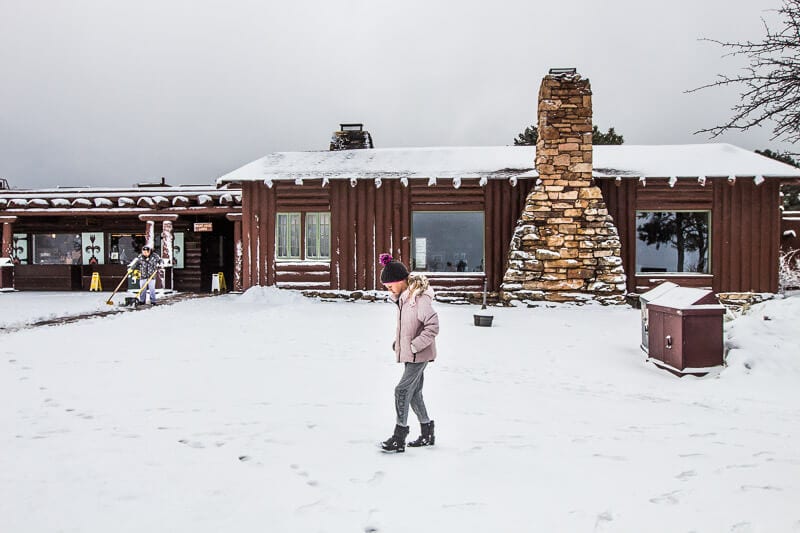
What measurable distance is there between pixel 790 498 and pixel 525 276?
9.35m

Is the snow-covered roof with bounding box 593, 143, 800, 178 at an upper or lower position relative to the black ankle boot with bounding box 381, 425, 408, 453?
upper

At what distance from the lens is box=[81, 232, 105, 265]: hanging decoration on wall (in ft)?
63.0

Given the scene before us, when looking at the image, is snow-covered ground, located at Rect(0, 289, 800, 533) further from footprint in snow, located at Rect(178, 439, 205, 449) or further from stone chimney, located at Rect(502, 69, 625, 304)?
stone chimney, located at Rect(502, 69, 625, 304)

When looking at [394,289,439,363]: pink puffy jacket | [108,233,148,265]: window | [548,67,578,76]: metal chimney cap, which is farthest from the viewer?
[108,233,148,265]: window

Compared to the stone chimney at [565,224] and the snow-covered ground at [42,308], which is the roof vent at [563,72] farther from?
the snow-covered ground at [42,308]

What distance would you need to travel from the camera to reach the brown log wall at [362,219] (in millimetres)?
13445

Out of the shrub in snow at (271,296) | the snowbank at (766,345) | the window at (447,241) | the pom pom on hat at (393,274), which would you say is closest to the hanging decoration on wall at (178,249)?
the shrub in snow at (271,296)

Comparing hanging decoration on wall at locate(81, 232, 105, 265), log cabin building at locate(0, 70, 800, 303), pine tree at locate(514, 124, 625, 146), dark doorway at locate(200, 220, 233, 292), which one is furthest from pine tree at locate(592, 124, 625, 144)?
hanging decoration on wall at locate(81, 232, 105, 265)

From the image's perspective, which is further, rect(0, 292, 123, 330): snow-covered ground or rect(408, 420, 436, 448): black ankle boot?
rect(0, 292, 123, 330): snow-covered ground

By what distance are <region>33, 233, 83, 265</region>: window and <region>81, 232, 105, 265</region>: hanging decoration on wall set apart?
24 cm

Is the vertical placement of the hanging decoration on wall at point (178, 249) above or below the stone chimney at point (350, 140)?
below

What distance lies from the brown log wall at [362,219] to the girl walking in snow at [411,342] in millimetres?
9617

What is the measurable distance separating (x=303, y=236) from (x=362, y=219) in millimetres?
1870

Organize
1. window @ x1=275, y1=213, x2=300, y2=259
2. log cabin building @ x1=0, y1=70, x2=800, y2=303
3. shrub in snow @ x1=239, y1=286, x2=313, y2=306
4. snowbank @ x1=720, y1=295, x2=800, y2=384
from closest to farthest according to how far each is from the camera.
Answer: snowbank @ x1=720, y1=295, x2=800, y2=384 < log cabin building @ x1=0, y1=70, x2=800, y2=303 < shrub in snow @ x1=239, y1=286, x2=313, y2=306 < window @ x1=275, y1=213, x2=300, y2=259
